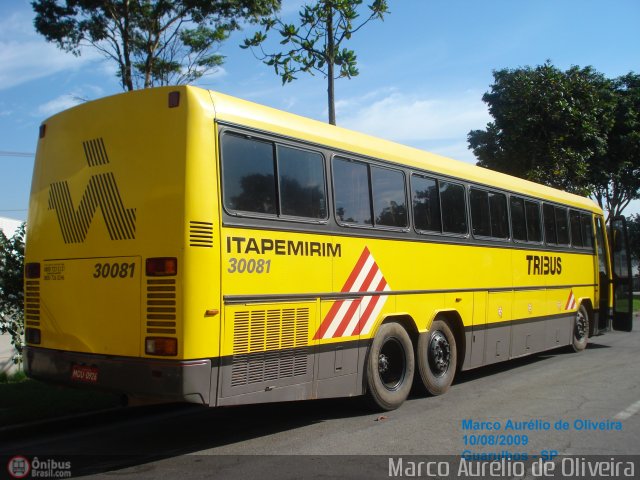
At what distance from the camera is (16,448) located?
6133 millimetres

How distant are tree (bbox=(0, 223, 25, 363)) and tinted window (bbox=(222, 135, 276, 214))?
187 inches

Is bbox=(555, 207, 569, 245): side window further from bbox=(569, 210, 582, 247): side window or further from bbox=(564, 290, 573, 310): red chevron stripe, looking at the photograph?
bbox=(564, 290, 573, 310): red chevron stripe

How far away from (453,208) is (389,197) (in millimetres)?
1623

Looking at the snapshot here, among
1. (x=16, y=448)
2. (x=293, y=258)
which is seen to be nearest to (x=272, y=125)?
(x=293, y=258)

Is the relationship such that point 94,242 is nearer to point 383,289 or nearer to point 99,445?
point 99,445

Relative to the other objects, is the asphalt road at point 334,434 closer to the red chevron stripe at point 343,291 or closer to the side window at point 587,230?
the red chevron stripe at point 343,291

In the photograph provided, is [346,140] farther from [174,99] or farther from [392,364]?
[392,364]

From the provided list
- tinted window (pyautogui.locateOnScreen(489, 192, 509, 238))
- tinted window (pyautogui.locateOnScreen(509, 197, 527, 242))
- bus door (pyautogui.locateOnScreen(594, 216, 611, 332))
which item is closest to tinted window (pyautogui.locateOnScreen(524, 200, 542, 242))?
tinted window (pyautogui.locateOnScreen(509, 197, 527, 242))

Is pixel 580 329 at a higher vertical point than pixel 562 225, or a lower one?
lower

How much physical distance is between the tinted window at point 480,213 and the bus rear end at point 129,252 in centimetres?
514

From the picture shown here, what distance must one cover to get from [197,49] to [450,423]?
44.4 ft

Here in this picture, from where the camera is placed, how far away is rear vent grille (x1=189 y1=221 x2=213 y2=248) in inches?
209

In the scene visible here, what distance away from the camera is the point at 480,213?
966cm

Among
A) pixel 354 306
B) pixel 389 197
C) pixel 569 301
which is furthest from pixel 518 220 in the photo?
pixel 354 306
